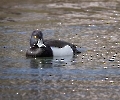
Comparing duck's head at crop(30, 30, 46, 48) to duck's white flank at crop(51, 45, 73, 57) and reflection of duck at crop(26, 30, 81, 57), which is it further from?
duck's white flank at crop(51, 45, 73, 57)

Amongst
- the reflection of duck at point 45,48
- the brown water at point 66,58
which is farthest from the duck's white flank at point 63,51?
the brown water at point 66,58

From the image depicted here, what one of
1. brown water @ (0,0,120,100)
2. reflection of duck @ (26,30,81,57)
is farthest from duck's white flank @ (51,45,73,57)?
brown water @ (0,0,120,100)

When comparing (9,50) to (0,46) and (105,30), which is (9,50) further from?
(105,30)

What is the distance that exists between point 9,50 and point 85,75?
12.6ft

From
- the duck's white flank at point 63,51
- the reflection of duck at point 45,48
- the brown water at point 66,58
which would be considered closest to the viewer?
the brown water at point 66,58

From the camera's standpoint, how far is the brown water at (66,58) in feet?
43.6

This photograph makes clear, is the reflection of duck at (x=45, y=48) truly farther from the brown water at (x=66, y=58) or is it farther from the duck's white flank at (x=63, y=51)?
the brown water at (x=66, y=58)

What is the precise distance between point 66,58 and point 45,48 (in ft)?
2.11

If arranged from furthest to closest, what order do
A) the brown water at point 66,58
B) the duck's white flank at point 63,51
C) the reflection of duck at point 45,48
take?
the duck's white flank at point 63,51 → the reflection of duck at point 45,48 → the brown water at point 66,58

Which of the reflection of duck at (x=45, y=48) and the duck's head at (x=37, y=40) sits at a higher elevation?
the duck's head at (x=37, y=40)

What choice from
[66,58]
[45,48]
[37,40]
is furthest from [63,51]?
[37,40]

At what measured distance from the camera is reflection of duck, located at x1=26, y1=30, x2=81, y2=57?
17.1 m

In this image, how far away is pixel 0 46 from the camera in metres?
18.7

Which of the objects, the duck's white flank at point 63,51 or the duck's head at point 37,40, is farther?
the duck's white flank at point 63,51
